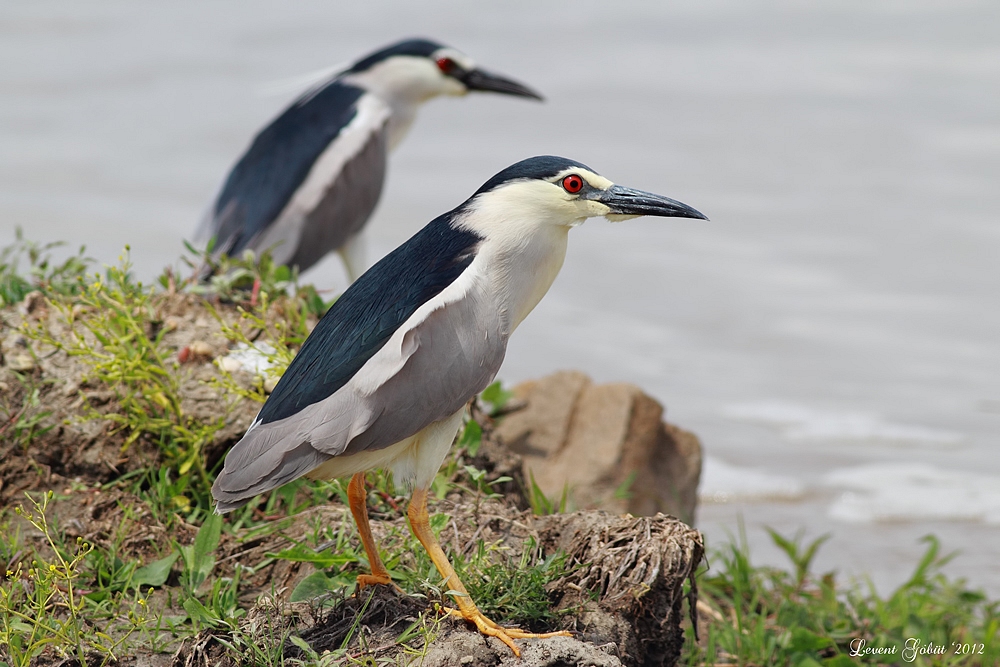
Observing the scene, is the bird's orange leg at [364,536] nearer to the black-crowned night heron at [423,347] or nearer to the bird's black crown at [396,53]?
the black-crowned night heron at [423,347]

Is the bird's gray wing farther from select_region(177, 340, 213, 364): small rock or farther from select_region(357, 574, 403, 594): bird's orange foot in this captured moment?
select_region(177, 340, 213, 364): small rock

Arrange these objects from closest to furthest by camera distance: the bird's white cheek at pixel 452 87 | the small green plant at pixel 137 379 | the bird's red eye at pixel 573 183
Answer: the bird's red eye at pixel 573 183 < the small green plant at pixel 137 379 < the bird's white cheek at pixel 452 87

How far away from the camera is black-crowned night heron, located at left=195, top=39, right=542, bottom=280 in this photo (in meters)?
5.64

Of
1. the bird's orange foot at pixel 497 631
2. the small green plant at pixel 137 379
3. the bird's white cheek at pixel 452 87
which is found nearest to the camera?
the bird's orange foot at pixel 497 631

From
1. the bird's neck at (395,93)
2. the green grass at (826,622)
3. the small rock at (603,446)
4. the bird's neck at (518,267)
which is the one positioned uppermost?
the bird's neck at (395,93)

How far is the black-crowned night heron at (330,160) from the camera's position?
564 centimetres

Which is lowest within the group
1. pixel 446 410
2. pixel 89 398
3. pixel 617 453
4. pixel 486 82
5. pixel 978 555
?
pixel 978 555

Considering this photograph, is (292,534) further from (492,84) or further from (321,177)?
(492,84)

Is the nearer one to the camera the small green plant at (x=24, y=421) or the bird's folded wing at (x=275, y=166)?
the small green plant at (x=24, y=421)

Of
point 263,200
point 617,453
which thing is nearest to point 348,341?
point 617,453

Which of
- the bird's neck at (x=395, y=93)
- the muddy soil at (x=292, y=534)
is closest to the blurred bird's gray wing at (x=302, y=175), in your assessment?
the bird's neck at (x=395, y=93)

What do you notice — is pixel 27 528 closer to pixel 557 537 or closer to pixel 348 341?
pixel 348 341

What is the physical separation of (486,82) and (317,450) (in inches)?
179

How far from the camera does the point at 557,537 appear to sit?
10.3 ft
